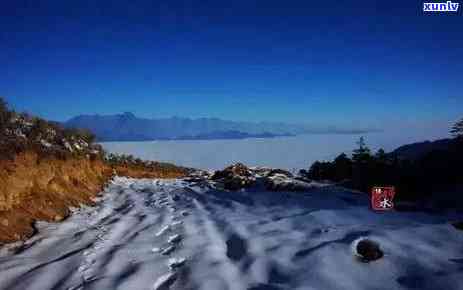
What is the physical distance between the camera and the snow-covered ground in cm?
496

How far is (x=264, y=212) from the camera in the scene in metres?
8.73

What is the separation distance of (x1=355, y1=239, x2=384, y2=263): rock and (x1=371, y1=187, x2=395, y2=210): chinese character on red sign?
2.30m

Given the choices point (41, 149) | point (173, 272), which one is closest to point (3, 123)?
point (41, 149)

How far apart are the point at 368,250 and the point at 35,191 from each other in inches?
266

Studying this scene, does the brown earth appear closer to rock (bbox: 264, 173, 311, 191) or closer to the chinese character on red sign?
rock (bbox: 264, 173, 311, 191)

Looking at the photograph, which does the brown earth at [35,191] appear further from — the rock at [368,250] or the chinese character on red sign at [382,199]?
the chinese character on red sign at [382,199]

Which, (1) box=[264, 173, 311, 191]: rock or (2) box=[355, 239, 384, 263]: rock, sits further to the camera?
(1) box=[264, 173, 311, 191]: rock

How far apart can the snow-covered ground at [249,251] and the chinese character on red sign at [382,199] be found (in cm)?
30

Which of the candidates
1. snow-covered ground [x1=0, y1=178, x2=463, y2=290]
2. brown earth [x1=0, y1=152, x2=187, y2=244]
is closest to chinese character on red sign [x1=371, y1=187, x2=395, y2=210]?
snow-covered ground [x1=0, y1=178, x2=463, y2=290]

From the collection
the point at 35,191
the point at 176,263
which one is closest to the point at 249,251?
the point at 176,263

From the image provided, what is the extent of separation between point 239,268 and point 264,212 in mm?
3221

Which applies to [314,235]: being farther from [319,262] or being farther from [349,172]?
[349,172]

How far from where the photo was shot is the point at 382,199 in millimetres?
7934

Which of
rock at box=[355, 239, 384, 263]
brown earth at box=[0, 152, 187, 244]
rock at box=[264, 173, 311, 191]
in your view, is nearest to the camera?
rock at box=[355, 239, 384, 263]
